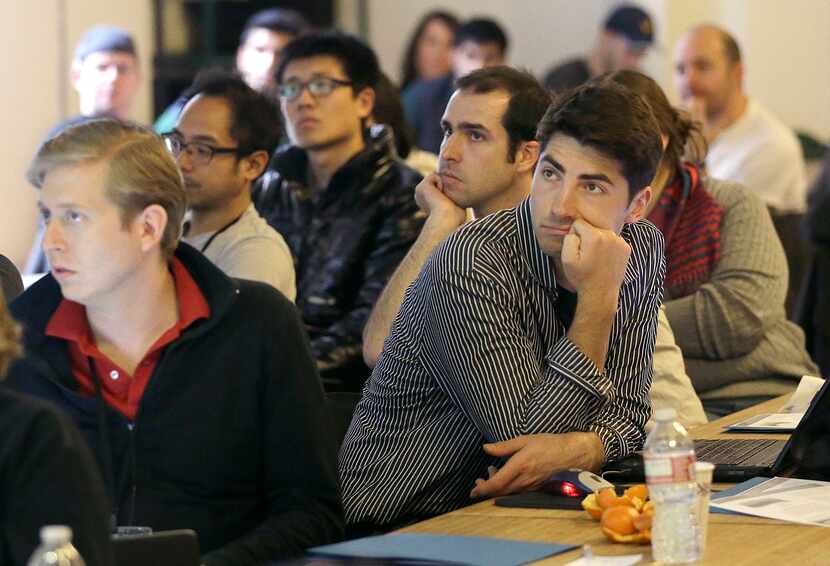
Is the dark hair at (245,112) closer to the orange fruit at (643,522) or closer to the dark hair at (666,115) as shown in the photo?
the dark hair at (666,115)

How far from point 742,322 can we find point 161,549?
2329mm

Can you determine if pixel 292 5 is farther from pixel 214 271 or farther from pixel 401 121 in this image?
pixel 214 271

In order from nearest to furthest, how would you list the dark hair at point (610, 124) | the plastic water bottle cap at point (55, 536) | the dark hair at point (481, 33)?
the plastic water bottle cap at point (55, 536) < the dark hair at point (610, 124) < the dark hair at point (481, 33)

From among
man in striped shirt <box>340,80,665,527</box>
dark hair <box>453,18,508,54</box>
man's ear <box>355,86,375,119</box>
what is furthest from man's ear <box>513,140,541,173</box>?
dark hair <box>453,18,508,54</box>

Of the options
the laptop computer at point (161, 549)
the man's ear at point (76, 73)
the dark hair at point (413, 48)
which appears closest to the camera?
the laptop computer at point (161, 549)

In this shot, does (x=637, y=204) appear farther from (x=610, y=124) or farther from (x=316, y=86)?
(x=316, y=86)

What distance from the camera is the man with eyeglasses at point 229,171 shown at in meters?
3.71

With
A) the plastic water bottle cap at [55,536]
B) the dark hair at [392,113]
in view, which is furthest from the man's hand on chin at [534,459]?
the dark hair at [392,113]

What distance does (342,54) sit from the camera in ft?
15.5

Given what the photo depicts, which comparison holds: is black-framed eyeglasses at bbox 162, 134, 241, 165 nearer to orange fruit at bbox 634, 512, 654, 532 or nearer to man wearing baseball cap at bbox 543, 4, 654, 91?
orange fruit at bbox 634, 512, 654, 532

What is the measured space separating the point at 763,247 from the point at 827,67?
5.17m

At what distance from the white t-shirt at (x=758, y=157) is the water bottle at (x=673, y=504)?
14.5ft

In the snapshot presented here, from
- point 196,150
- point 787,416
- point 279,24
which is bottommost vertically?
point 787,416

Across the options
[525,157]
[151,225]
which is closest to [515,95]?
[525,157]
